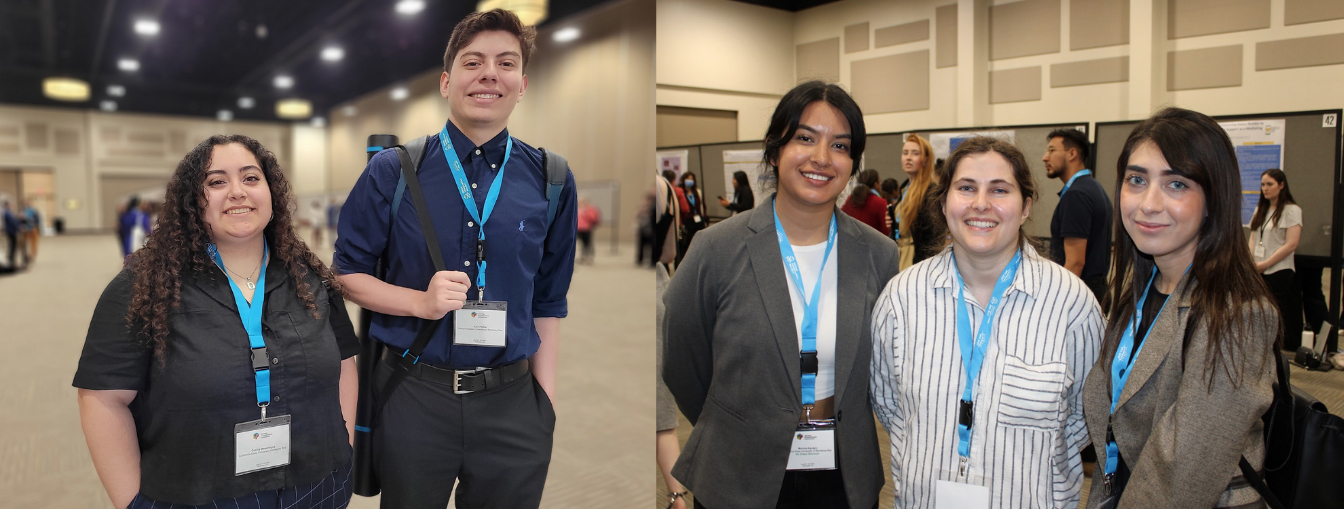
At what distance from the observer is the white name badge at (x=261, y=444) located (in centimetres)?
154

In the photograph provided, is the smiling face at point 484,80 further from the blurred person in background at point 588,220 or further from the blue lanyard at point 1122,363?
the blue lanyard at point 1122,363

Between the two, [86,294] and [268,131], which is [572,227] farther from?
[86,294]

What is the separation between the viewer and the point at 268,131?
2176 millimetres

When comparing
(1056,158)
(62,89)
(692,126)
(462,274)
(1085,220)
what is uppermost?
(62,89)

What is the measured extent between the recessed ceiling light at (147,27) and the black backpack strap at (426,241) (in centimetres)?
158

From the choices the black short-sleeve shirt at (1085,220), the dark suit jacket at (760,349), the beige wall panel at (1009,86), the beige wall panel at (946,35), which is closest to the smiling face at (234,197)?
the dark suit jacket at (760,349)

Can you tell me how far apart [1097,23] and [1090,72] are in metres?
0.16

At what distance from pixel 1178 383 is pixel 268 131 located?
2511mm

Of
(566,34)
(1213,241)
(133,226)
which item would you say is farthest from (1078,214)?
(133,226)

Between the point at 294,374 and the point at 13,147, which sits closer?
the point at 294,374

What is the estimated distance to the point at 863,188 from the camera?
7.80ft

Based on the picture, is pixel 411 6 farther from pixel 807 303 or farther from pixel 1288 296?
pixel 1288 296

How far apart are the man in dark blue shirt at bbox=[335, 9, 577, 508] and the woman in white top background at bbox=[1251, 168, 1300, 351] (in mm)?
2336

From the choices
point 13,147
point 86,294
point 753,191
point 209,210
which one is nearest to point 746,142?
point 753,191
